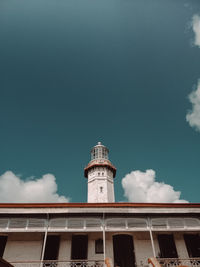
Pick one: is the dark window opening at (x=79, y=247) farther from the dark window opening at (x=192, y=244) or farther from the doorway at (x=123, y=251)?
the dark window opening at (x=192, y=244)

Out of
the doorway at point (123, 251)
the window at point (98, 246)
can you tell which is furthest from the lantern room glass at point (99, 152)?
the window at point (98, 246)

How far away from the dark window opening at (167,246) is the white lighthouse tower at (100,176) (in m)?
16.0

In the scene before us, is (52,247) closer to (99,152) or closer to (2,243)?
(2,243)

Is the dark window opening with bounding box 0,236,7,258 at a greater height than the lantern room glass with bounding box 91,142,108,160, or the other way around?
the lantern room glass with bounding box 91,142,108,160

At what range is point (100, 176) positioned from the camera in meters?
32.2

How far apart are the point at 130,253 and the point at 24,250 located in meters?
7.26

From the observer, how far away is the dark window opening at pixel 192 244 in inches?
522

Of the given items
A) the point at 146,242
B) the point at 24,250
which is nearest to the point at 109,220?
the point at 146,242

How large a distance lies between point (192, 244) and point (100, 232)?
259 inches

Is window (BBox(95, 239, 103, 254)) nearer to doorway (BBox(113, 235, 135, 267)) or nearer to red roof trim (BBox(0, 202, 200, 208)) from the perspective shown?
doorway (BBox(113, 235, 135, 267))

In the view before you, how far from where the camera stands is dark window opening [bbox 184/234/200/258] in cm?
1326

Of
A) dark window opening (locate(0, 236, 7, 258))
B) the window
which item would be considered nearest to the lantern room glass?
the window

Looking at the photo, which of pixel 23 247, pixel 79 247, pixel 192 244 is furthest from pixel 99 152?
pixel 23 247

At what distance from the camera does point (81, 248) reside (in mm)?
13203
